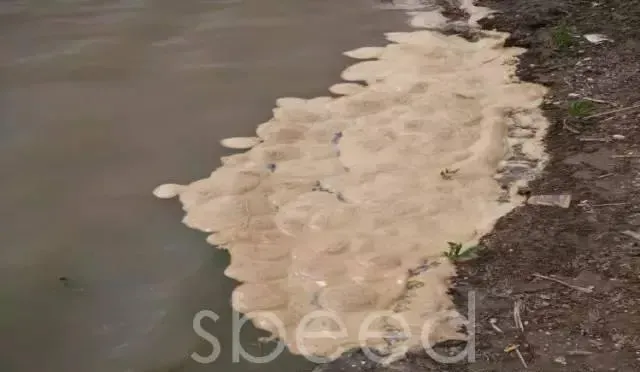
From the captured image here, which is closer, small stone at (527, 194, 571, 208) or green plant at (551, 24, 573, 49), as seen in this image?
small stone at (527, 194, 571, 208)

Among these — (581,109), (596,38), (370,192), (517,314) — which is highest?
(596,38)

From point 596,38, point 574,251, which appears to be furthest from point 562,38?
point 574,251

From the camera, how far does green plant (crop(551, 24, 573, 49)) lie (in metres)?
5.28

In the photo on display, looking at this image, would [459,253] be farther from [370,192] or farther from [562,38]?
[562,38]

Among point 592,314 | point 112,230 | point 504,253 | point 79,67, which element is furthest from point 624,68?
point 79,67

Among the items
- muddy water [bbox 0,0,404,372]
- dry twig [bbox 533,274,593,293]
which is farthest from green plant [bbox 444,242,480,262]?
muddy water [bbox 0,0,404,372]

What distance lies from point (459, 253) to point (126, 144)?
2.13 meters

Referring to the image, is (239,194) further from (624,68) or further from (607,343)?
(624,68)

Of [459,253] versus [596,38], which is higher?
[596,38]

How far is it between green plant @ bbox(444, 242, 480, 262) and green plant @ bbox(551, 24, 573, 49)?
2368 mm

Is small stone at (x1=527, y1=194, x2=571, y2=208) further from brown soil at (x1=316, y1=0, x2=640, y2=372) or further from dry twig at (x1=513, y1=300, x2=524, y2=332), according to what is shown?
dry twig at (x1=513, y1=300, x2=524, y2=332)

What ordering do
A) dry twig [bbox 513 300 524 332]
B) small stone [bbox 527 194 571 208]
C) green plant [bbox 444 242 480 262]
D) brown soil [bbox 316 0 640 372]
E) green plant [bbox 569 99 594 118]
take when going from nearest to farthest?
brown soil [bbox 316 0 640 372]
dry twig [bbox 513 300 524 332]
green plant [bbox 444 242 480 262]
small stone [bbox 527 194 571 208]
green plant [bbox 569 99 594 118]

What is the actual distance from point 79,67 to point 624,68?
357 cm

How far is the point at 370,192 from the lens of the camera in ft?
12.9
